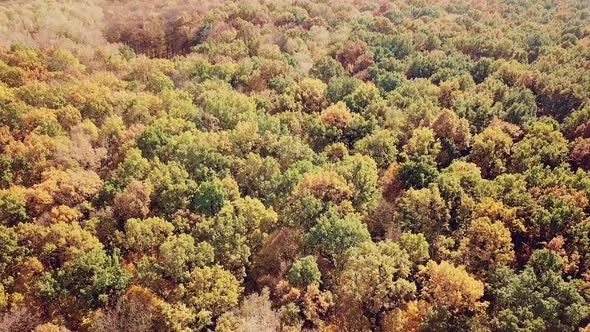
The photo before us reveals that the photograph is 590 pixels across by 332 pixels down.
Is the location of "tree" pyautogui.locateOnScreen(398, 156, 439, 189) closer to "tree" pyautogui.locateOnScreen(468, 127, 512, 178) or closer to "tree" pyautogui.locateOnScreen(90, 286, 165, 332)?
"tree" pyautogui.locateOnScreen(468, 127, 512, 178)

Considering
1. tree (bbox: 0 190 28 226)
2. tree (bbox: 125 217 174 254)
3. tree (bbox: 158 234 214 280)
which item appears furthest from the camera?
tree (bbox: 0 190 28 226)

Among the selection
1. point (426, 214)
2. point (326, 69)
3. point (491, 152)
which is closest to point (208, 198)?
point (426, 214)

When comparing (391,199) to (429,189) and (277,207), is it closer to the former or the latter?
(429,189)

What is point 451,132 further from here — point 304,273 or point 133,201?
point 133,201

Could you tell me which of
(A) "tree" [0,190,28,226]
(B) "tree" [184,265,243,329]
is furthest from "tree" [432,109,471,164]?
(A) "tree" [0,190,28,226]

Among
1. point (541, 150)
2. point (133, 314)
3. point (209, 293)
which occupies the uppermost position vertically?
point (541, 150)

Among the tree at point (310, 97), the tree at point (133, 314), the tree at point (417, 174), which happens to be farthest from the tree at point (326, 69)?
the tree at point (133, 314)

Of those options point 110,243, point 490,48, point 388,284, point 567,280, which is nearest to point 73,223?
point 110,243

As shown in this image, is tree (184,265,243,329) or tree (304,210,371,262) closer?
tree (184,265,243,329)

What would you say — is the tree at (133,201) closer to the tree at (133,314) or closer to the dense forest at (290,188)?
the dense forest at (290,188)
